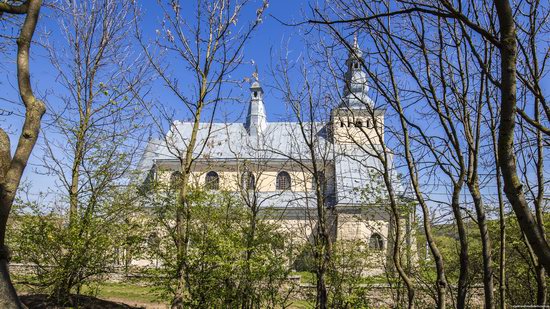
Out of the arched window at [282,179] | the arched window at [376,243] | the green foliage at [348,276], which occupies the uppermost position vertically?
the arched window at [282,179]

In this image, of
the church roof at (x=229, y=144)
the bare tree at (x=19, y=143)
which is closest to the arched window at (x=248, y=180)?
the church roof at (x=229, y=144)

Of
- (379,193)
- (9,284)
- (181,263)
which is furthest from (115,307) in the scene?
(9,284)

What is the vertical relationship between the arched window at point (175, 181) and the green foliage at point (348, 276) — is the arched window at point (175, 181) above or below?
above

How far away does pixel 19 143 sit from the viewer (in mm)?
3850

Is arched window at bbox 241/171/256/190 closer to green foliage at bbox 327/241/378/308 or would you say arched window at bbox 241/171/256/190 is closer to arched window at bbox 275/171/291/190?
green foliage at bbox 327/241/378/308

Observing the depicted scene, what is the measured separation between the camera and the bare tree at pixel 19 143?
3496mm

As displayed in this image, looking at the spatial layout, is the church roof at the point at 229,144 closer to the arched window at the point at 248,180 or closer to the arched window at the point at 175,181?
the arched window at the point at 175,181

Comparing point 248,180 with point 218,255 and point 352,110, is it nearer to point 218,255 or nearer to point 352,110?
point 218,255

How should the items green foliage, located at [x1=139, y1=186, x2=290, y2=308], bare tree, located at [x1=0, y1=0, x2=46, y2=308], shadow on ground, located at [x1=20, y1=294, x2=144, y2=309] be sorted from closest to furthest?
bare tree, located at [x1=0, y1=0, x2=46, y2=308]
green foliage, located at [x1=139, y1=186, x2=290, y2=308]
shadow on ground, located at [x1=20, y1=294, x2=144, y2=309]

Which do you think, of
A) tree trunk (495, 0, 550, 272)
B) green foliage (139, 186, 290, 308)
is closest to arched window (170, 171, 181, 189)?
green foliage (139, 186, 290, 308)

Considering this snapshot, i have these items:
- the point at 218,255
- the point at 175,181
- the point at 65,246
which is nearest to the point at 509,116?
the point at 218,255

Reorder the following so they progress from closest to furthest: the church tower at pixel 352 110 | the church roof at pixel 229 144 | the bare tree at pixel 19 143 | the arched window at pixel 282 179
A: the bare tree at pixel 19 143 < the church tower at pixel 352 110 < the church roof at pixel 229 144 < the arched window at pixel 282 179

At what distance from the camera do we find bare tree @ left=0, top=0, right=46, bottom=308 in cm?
350

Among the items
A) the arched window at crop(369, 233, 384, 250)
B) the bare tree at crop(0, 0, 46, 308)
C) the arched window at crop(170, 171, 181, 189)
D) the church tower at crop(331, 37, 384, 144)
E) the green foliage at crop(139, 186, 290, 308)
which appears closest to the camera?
the bare tree at crop(0, 0, 46, 308)
